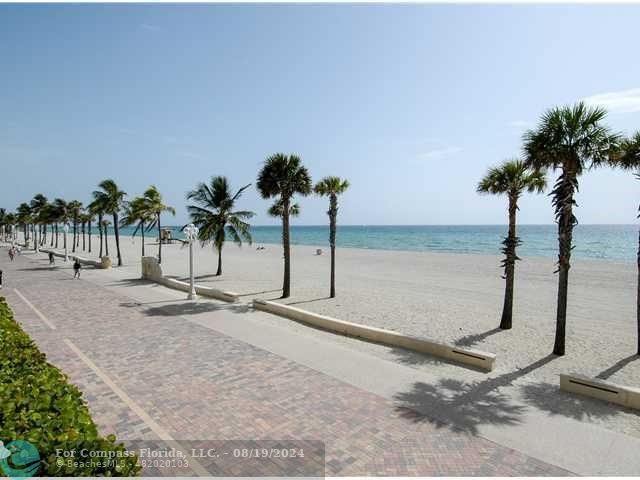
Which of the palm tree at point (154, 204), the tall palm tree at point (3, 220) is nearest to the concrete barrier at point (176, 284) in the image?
the palm tree at point (154, 204)

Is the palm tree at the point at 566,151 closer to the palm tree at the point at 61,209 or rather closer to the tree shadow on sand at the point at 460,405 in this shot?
the tree shadow on sand at the point at 460,405

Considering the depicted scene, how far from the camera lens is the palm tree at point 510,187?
12.6 m

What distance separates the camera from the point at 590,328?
44.0 ft

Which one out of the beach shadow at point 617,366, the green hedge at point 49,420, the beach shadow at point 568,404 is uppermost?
the green hedge at point 49,420

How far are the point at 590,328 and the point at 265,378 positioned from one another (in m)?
12.2

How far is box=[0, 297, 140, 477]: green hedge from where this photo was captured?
3203 mm

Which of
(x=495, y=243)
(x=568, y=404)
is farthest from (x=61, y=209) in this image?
(x=495, y=243)

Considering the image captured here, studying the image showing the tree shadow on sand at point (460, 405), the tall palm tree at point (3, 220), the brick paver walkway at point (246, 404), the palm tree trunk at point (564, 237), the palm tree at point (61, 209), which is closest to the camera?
the brick paver walkway at point (246, 404)

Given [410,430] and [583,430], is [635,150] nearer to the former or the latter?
[583,430]

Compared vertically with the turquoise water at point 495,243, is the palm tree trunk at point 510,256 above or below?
above

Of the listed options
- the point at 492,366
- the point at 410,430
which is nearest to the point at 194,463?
the point at 410,430

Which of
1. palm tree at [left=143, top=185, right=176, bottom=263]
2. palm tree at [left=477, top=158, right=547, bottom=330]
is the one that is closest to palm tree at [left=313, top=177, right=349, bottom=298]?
palm tree at [left=477, top=158, right=547, bottom=330]

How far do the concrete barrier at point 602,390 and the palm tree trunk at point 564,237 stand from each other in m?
2.87

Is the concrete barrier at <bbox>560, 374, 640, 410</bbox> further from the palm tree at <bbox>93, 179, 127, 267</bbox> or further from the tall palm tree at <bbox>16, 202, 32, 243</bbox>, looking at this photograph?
the tall palm tree at <bbox>16, 202, 32, 243</bbox>
